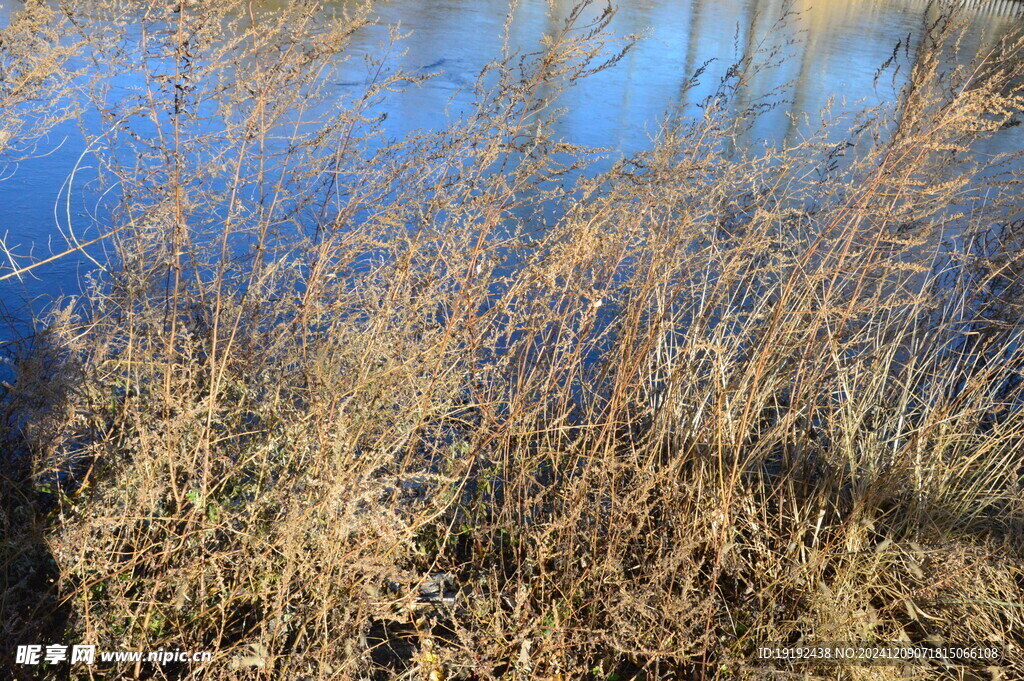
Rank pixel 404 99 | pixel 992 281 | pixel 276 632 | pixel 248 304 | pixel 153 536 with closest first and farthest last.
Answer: pixel 276 632, pixel 153 536, pixel 248 304, pixel 992 281, pixel 404 99

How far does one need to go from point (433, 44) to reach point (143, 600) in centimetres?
904

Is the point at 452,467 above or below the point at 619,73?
above

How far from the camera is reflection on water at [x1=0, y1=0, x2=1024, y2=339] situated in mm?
4594

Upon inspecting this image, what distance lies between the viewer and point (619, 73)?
10062 millimetres

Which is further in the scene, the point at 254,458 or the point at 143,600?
the point at 254,458

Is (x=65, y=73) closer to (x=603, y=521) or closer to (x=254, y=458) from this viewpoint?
(x=254, y=458)

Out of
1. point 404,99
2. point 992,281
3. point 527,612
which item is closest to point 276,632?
point 527,612

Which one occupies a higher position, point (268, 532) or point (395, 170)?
point (395, 170)

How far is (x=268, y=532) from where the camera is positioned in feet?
7.45

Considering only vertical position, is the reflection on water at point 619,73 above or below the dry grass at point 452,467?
below

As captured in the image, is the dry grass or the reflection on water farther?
the reflection on water

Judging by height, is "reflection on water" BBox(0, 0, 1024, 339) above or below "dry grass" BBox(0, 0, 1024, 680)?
below

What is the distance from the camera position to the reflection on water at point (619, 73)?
15.1 ft

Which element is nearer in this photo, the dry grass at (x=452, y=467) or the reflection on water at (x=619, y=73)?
the dry grass at (x=452, y=467)
